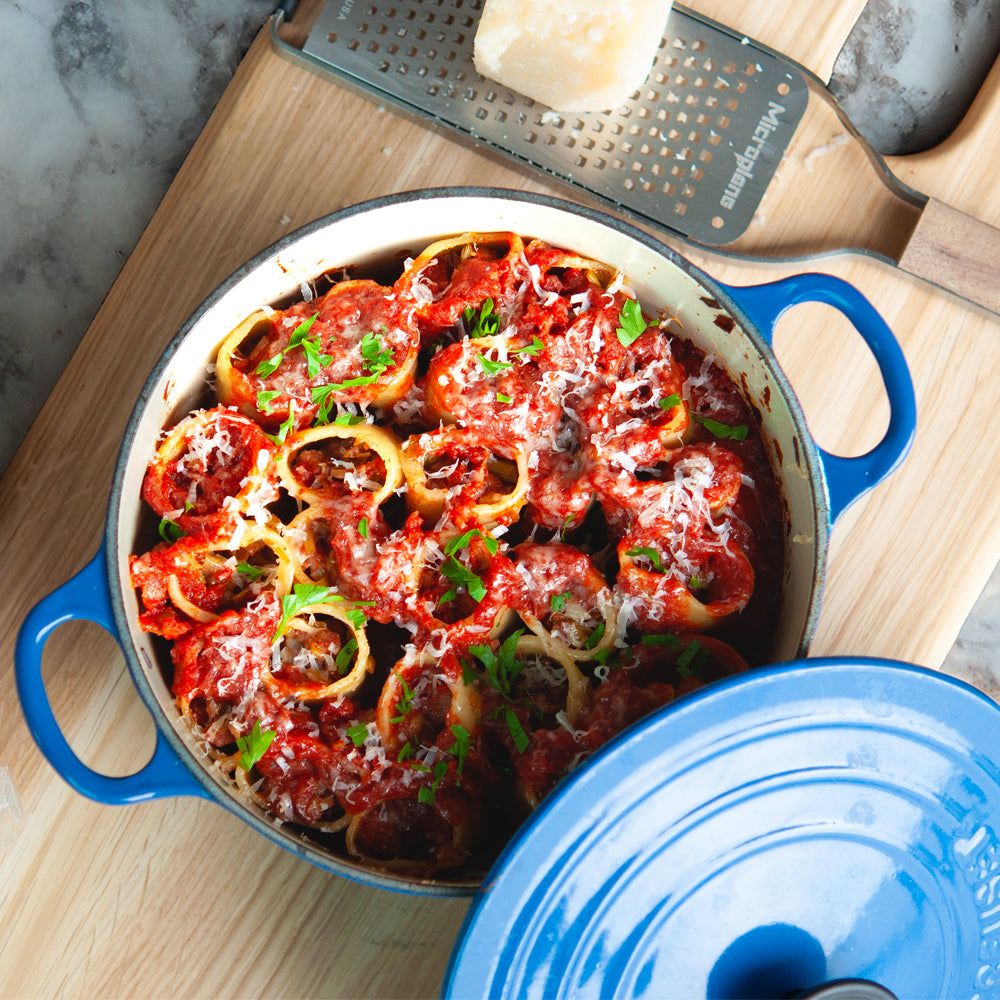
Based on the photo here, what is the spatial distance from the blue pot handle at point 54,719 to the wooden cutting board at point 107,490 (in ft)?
1.24

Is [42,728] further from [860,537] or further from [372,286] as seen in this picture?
[860,537]

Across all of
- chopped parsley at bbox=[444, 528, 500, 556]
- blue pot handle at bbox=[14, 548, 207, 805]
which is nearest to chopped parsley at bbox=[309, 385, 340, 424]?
chopped parsley at bbox=[444, 528, 500, 556]

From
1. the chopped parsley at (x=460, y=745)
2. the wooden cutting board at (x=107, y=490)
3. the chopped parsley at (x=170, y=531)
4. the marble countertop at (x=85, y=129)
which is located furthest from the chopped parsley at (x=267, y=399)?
the marble countertop at (x=85, y=129)

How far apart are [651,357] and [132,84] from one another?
1563 millimetres

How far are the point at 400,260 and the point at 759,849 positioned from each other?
118 centimetres

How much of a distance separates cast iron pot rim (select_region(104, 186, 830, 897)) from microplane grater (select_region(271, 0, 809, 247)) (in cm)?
36

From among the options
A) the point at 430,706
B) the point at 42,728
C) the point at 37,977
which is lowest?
the point at 37,977

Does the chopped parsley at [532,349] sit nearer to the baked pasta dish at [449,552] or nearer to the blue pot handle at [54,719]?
the baked pasta dish at [449,552]

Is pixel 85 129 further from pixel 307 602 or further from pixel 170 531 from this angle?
pixel 307 602

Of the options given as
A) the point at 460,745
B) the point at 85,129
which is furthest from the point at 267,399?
the point at 85,129

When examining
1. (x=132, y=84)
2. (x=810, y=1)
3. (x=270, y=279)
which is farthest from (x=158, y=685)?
(x=810, y=1)

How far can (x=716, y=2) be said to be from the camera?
1.79 m

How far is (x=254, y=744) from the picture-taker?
4.83 feet

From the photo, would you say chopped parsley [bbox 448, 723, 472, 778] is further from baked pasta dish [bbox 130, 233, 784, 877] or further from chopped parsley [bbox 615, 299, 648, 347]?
chopped parsley [bbox 615, 299, 648, 347]
